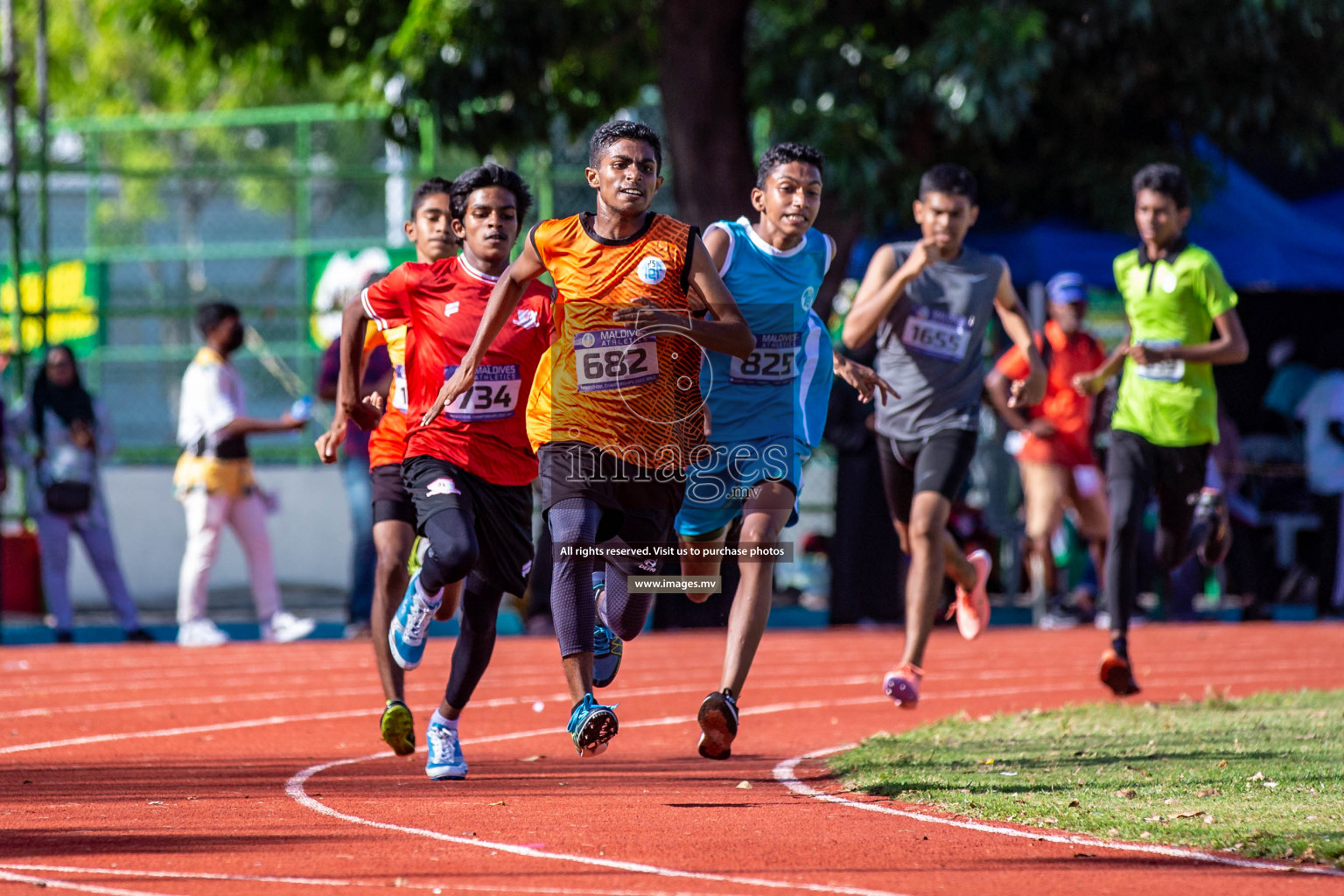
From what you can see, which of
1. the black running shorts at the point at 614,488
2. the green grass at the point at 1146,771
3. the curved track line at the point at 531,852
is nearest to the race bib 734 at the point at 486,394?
the black running shorts at the point at 614,488

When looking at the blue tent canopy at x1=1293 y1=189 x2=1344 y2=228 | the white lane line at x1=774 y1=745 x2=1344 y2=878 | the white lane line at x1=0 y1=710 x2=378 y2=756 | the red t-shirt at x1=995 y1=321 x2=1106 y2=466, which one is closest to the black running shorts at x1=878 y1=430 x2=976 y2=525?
the white lane line at x1=774 y1=745 x2=1344 y2=878

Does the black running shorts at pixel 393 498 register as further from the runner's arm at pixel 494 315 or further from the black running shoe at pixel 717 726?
the black running shoe at pixel 717 726

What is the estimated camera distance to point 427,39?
48.4 ft

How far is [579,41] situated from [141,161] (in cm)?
753

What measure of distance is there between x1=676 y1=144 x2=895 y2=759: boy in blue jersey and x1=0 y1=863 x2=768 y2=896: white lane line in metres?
2.21

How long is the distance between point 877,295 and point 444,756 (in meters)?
2.72

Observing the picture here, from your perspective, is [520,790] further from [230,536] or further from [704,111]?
[230,536]

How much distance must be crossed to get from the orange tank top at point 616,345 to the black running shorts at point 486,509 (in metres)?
0.52

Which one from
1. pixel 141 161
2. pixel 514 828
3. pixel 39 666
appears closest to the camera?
pixel 514 828

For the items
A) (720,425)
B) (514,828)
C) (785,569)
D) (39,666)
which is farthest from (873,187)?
(514,828)

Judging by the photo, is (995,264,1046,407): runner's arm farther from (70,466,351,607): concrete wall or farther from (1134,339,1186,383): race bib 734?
(70,466,351,607): concrete wall

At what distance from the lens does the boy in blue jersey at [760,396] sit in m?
6.94

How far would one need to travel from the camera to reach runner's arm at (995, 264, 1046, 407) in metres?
8.31

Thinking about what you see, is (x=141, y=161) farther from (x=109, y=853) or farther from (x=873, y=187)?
(x=109, y=853)
